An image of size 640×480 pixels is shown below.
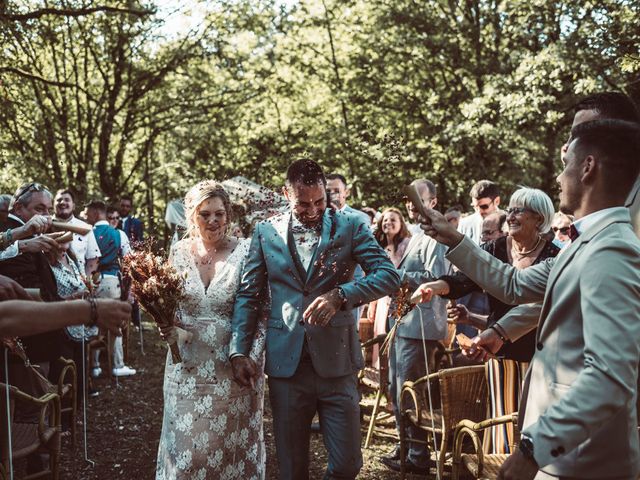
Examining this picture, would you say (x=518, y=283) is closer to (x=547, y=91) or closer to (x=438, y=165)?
(x=547, y=91)

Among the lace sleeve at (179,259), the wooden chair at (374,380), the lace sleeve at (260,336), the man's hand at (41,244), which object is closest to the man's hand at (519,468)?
the lace sleeve at (260,336)

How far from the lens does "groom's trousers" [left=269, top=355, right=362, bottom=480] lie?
3.66 metres

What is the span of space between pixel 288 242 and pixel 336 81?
16464 millimetres

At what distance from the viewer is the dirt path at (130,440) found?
5.79m

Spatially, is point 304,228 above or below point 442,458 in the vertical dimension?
above

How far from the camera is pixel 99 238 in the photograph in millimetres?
9273

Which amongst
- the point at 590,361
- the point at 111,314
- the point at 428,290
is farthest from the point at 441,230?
the point at 111,314

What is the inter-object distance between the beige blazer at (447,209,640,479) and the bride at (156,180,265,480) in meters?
2.26

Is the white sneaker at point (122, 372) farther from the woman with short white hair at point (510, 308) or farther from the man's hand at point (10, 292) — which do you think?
the man's hand at point (10, 292)

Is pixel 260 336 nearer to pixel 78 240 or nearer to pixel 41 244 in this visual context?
pixel 41 244

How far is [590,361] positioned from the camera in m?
1.91

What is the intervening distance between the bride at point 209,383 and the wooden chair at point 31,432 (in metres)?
0.84

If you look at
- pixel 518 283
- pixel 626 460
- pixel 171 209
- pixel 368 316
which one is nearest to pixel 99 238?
pixel 368 316

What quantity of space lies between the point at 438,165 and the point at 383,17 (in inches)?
171
